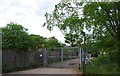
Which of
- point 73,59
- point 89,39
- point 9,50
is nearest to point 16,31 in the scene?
point 9,50

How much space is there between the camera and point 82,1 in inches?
632

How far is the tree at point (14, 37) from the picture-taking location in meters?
28.3

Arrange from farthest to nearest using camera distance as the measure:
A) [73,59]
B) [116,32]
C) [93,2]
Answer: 1. [73,59]
2. [116,32]
3. [93,2]

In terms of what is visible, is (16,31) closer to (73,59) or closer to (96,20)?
(73,59)

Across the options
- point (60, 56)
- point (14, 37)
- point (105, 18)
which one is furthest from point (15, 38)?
point (105, 18)

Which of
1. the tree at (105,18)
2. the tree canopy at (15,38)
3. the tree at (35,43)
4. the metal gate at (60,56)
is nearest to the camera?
the tree at (105,18)

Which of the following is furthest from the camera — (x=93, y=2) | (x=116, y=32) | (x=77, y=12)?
(x=77, y=12)

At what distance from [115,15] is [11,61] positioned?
49.4ft

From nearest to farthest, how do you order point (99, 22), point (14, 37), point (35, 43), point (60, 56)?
point (99, 22) < point (14, 37) < point (60, 56) < point (35, 43)

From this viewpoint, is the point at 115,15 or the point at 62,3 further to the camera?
the point at 62,3

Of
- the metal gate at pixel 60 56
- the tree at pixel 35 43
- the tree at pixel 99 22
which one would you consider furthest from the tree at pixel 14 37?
the tree at pixel 99 22

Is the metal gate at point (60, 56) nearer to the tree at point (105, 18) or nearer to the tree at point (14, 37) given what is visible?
the tree at point (14, 37)

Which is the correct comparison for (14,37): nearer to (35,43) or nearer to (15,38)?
(15,38)

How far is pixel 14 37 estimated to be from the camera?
28.9 meters
